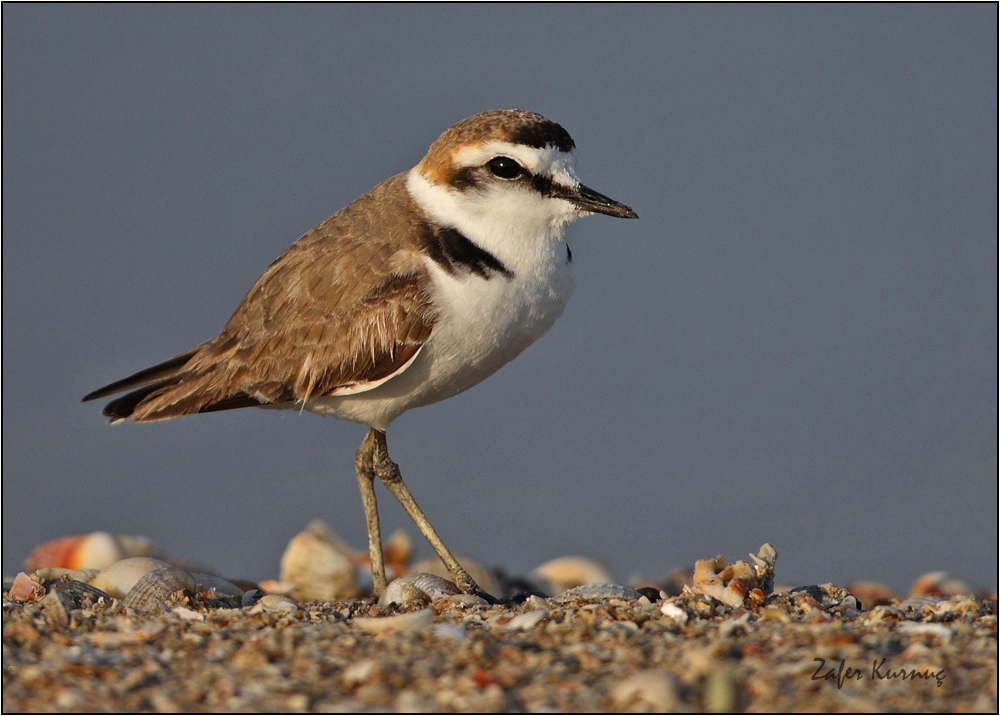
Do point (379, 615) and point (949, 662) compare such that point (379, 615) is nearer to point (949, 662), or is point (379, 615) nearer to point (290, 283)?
point (290, 283)

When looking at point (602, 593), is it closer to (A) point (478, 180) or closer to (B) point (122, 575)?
(A) point (478, 180)

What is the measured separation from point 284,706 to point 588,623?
1277 mm

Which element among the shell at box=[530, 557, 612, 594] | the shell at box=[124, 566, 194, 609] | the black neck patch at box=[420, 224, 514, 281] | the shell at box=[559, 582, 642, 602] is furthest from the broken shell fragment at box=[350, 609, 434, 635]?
the shell at box=[530, 557, 612, 594]

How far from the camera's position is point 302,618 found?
4609 millimetres

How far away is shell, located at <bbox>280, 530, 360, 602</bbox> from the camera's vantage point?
6.38 meters

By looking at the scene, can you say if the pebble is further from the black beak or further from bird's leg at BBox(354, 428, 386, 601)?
the black beak

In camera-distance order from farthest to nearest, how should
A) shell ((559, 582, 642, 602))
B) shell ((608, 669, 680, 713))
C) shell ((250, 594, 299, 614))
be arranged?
shell ((559, 582, 642, 602)), shell ((250, 594, 299, 614)), shell ((608, 669, 680, 713))

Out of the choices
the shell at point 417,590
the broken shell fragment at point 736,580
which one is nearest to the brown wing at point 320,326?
the shell at point 417,590

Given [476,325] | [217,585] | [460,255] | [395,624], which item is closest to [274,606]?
[395,624]

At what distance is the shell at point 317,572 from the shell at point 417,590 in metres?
1.03

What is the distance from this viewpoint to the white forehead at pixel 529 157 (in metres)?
5.50

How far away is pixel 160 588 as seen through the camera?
513cm

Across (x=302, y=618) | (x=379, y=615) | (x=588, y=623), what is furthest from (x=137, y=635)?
(x=588, y=623)

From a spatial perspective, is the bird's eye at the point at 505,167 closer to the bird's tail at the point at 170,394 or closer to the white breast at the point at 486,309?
the white breast at the point at 486,309
